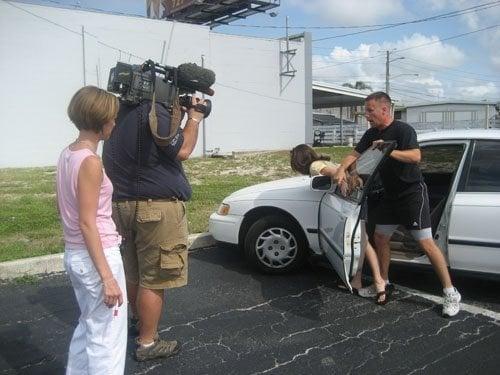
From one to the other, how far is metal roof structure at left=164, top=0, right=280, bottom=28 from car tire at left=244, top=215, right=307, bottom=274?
2345 centimetres

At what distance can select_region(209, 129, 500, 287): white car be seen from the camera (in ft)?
14.0

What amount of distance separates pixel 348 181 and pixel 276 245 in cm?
122

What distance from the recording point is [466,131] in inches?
194

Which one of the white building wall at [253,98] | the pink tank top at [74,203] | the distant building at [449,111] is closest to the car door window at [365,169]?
the pink tank top at [74,203]

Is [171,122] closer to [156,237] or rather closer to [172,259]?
[156,237]

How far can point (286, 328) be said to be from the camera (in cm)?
409

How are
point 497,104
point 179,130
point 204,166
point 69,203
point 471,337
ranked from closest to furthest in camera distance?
point 69,203
point 179,130
point 471,337
point 204,166
point 497,104

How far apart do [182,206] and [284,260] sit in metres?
2.14

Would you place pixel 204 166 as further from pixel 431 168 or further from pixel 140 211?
pixel 140 211

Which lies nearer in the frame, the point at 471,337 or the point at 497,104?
the point at 471,337

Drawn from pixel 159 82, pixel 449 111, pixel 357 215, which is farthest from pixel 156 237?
pixel 449 111

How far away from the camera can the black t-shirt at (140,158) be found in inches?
127

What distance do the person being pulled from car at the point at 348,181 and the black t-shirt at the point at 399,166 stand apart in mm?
291

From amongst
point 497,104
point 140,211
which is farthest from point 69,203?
point 497,104
